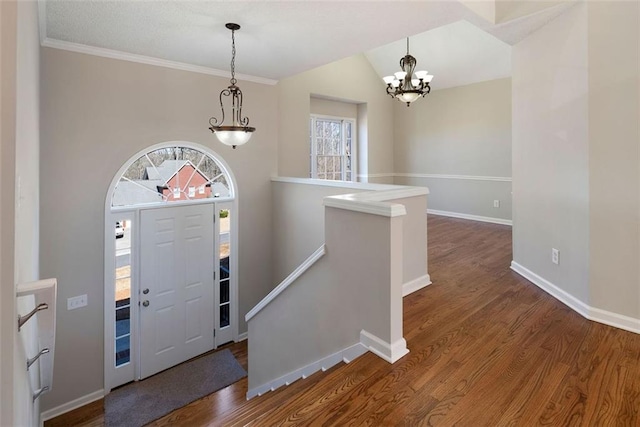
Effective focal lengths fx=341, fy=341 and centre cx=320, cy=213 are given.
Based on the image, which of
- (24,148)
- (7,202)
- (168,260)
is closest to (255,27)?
(24,148)

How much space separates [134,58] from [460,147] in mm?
5947

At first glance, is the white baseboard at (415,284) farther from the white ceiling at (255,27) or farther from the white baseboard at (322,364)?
the white ceiling at (255,27)

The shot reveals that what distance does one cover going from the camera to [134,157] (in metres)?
4.17

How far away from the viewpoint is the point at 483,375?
2.04 m

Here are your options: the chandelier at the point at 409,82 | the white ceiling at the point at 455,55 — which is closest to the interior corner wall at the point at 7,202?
the chandelier at the point at 409,82

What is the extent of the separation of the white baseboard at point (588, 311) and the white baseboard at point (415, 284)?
1.07m

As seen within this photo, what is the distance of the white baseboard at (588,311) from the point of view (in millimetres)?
Answer: 2555

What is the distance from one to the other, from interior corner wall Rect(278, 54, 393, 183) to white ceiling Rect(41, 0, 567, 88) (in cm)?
141

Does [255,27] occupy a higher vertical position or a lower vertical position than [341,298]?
higher

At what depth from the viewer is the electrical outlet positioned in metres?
3.83

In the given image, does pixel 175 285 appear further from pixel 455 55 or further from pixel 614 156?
pixel 455 55

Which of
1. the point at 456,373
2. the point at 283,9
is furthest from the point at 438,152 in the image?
the point at 456,373

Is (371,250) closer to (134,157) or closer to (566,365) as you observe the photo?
(566,365)

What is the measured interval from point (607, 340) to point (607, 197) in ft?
3.48
